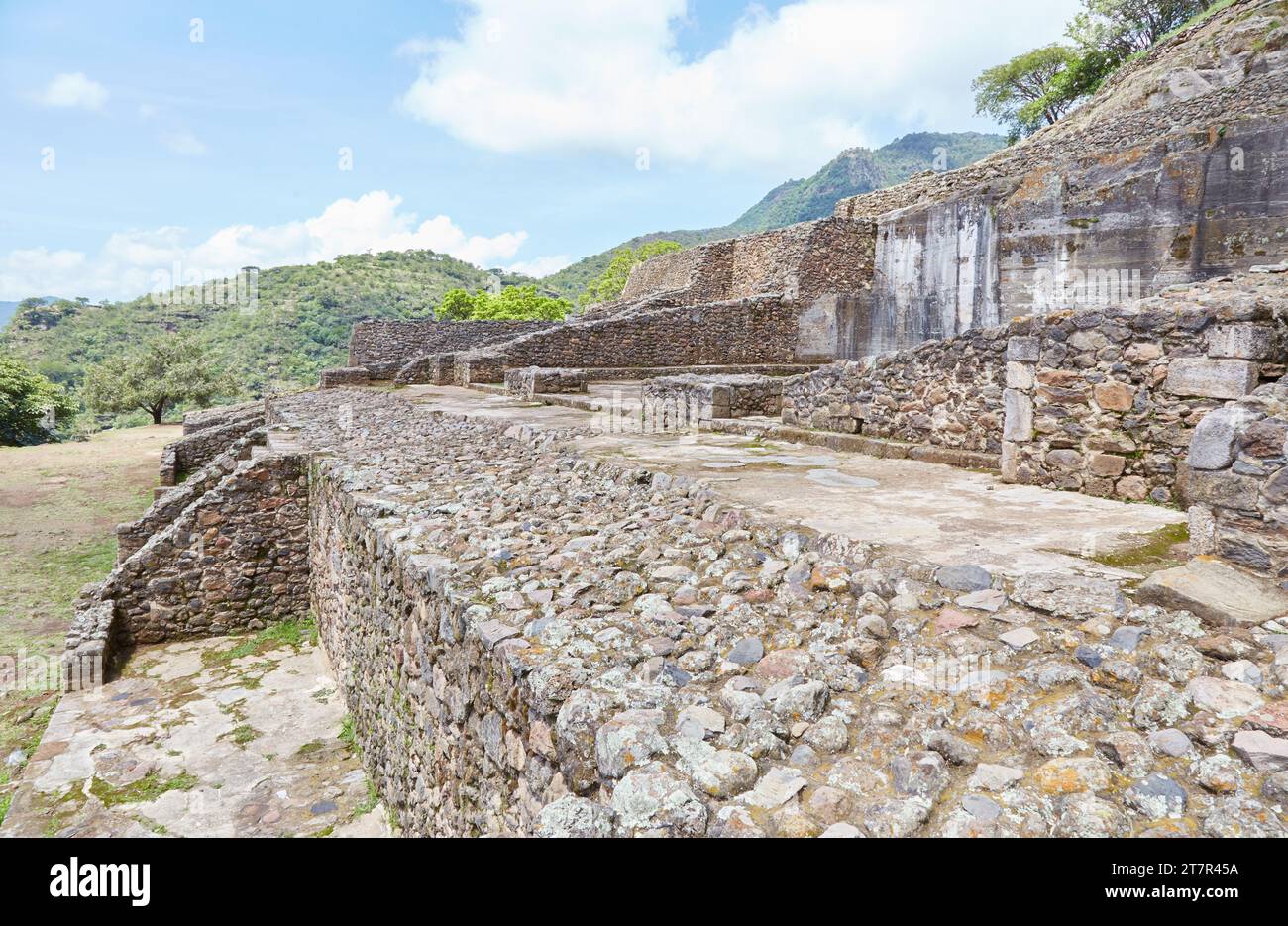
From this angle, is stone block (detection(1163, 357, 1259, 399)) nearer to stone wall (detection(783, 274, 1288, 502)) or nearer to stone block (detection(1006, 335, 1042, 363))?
stone wall (detection(783, 274, 1288, 502))

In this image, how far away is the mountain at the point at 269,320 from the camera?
130ft

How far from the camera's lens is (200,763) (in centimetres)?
473

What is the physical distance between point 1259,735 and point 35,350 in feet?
200

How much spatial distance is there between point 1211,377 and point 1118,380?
0.44 meters

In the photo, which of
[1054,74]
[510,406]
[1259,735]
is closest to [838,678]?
[1259,735]

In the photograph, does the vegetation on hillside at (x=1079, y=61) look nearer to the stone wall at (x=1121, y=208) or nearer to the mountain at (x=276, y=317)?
the stone wall at (x=1121, y=208)

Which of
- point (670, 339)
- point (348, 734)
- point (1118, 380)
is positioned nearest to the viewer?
point (1118, 380)

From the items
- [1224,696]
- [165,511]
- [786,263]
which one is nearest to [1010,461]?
[1224,696]

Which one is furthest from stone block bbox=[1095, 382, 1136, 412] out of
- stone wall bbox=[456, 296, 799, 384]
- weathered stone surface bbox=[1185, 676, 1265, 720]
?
stone wall bbox=[456, 296, 799, 384]

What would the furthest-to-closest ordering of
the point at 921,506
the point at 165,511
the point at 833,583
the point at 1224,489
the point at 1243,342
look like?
the point at 165,511
the point at 921,506
the point at 1243,342
the point at 833,583
the point at 1224,489

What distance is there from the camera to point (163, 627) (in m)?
7.12

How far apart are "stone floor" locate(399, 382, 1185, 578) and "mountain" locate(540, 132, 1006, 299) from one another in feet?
249

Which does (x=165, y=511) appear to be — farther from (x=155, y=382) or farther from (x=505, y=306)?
(x=505, y=306)
